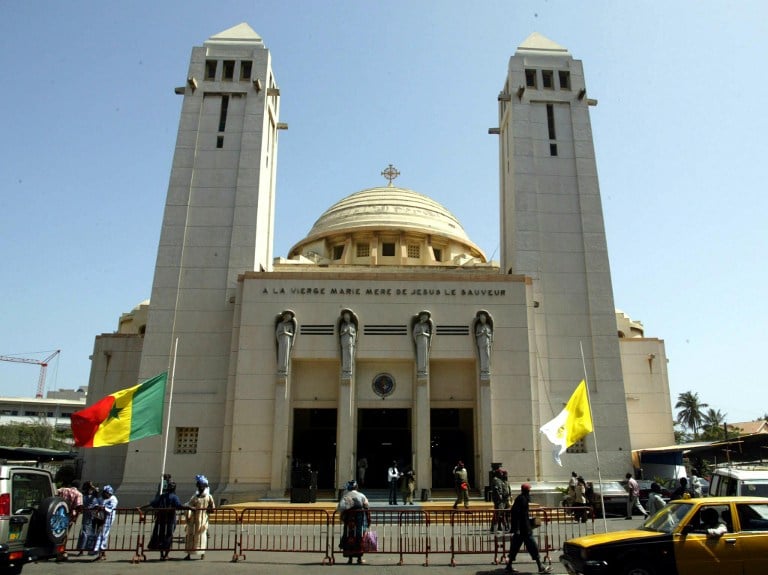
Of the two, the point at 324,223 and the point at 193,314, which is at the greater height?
the point at 324,223

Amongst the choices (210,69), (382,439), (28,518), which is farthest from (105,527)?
(210,69)

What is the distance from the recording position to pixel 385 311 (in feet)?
96.9

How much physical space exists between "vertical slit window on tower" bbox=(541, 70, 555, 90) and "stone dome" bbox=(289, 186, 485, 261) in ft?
40.6

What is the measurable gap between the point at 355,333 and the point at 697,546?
1990 centimetres

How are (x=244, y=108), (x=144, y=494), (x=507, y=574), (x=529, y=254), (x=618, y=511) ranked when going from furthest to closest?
1. (x=244, y=108)
2. (x=529, y=254)
3. (x=144, y=494)
4. (x=618, y=511)
5. (x=507, y=574)

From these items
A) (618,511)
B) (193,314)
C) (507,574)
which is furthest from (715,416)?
(507,574)

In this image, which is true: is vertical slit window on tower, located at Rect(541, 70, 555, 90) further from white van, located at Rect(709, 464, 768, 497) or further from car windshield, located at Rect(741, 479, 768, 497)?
car windshield, located at Rect(741, 479, 768, 497)

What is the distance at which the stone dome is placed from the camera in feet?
144

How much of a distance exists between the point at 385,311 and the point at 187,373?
952 centimetres

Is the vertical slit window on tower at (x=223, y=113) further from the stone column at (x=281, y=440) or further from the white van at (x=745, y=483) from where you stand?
the white van at (x=745, y=483)

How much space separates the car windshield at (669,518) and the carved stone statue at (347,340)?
18229mm

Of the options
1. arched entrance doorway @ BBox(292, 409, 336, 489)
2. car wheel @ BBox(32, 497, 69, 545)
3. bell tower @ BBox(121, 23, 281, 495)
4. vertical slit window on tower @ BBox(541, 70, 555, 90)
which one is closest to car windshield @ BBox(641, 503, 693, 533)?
car wheel @ BBox(32, 497, 69, 545)

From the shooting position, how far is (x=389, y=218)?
145 feet

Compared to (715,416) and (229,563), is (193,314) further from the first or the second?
(715,416)
